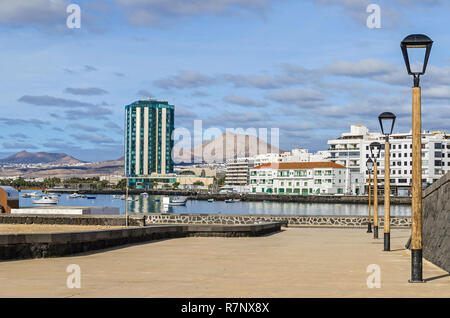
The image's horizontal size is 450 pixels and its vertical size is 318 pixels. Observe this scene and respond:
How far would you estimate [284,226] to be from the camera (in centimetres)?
4344

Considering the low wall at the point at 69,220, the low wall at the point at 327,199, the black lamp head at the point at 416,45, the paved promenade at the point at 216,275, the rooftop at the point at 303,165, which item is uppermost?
the black lamp head at the point at 416,45

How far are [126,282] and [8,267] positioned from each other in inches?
152

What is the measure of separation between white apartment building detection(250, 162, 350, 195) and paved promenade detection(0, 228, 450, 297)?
166899 mm

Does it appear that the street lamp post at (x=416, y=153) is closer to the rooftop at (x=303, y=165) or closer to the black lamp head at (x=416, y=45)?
the black lamp head at (x=416, y=45)

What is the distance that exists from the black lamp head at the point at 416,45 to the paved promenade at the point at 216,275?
14.6 ft

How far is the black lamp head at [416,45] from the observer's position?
39.7 ft

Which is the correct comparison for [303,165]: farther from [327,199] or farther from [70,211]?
[70,211]

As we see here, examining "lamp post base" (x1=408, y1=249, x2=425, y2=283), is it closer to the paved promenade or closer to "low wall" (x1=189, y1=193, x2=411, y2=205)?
the paved promenade

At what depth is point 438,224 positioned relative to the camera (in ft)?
53.2

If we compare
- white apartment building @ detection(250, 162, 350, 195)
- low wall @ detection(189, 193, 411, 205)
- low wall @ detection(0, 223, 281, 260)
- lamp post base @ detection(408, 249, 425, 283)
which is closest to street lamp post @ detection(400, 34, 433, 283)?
lamp post base @ detection(408, 249, 425, 283)

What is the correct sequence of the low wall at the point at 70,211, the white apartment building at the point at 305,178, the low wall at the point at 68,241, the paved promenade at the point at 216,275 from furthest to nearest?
1. the white apartment building at the point at 305,178
2. the low wall at the point at 70,211
3. the low wall at the point at 68,241
4. the paved promenade at the point at 216,275

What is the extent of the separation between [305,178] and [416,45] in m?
179

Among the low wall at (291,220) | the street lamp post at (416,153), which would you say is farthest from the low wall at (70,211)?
the street lamp post at (416,153)
